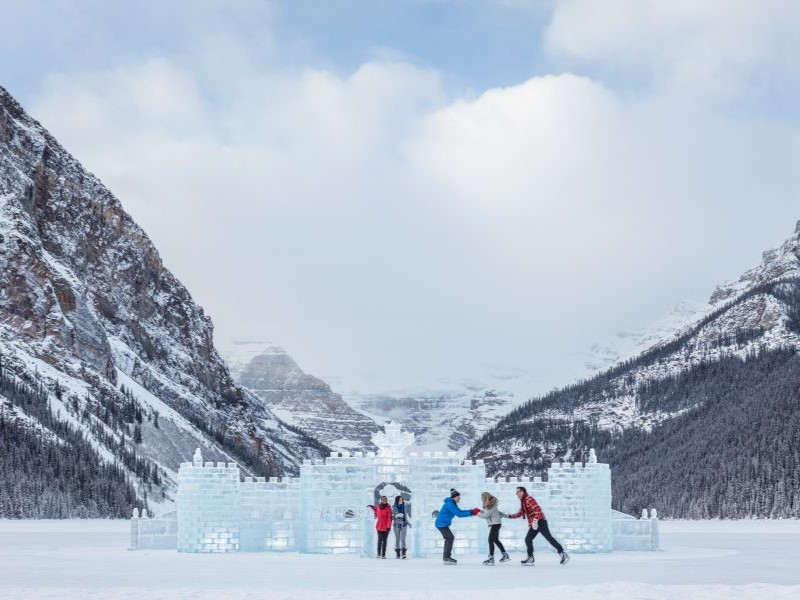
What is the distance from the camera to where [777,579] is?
35844 millimetres

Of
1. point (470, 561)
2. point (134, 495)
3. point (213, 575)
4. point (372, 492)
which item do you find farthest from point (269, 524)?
point (134, 495)

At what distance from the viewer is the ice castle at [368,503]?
171ft

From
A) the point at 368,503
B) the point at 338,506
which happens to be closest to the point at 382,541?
the point at 368,503

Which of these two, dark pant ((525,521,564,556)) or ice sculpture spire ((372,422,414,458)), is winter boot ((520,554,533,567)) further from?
ice sculpture spire ((372,422,414,458))

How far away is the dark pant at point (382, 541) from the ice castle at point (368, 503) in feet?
9.53

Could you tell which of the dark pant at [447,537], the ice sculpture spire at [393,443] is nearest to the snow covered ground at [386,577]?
the dark pant at [447,537]

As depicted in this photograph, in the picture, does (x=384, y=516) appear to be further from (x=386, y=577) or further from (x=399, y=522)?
(x=386, y=577)

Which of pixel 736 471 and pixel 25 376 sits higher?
pixel 25 376

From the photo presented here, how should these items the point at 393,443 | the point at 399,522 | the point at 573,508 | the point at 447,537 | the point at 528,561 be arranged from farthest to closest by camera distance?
the point at 573,508 < the point at 393,443 < the point at 399,522 < the point at 447,537 < the point at 528,561

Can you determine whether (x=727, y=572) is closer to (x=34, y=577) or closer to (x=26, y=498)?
(x=34, y=577)

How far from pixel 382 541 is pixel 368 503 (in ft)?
15.7

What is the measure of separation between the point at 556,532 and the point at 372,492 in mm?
9021

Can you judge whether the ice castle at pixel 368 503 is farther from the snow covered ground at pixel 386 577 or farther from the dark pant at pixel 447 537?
the dark pant at pixel 447 537

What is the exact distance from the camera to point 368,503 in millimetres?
52344
